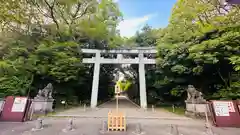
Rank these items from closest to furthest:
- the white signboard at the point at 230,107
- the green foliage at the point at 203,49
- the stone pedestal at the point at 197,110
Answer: the white signboard at the point at 230,107 → the green foliage at the point at 203,49 → the stone pedestal at the point at 197,110

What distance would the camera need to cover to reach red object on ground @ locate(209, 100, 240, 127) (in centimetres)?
675

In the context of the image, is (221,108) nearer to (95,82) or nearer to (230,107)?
(230,107)

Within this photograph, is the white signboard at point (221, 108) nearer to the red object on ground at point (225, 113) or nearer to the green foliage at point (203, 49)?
the red object on ground at point (225, 113)

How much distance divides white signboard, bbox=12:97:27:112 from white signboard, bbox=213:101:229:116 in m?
10.5

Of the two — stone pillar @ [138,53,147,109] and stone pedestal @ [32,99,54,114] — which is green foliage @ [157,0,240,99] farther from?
stone pedestal @ [32,99,54,114]

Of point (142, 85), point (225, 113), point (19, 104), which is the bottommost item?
point (225, 113)

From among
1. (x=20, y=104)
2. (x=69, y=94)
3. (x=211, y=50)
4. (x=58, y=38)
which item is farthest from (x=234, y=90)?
(x=58, y=38)

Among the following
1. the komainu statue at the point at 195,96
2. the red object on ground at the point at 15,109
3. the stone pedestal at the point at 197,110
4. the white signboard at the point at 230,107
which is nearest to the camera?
the white signboard at the point at 230,107

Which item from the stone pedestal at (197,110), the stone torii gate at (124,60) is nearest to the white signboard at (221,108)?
the stone pedestal at (197,110)

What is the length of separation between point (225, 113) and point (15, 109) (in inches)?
446

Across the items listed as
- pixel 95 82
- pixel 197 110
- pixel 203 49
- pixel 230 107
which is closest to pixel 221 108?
pixel 230 107

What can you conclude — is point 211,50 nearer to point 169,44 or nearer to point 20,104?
point 169,44

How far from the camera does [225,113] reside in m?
6.91

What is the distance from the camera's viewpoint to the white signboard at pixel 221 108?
692 cm
